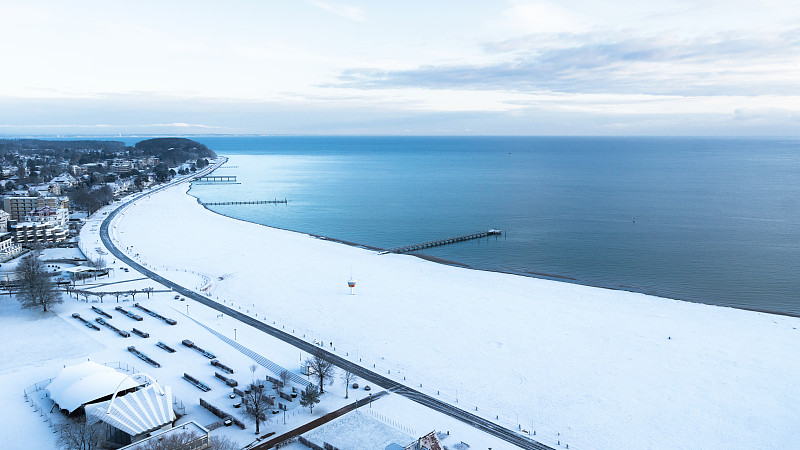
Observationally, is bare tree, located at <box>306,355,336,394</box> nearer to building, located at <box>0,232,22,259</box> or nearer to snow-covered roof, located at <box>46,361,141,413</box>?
snow-covered roof, located at <box>46,361,141,413</box>

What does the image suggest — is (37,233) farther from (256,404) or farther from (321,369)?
(256,404)

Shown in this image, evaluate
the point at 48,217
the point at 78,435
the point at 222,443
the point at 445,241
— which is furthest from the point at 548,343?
the point at 48,217

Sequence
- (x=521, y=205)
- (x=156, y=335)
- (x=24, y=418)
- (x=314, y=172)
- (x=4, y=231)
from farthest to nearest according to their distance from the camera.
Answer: (x=314, y=172), (x=521, y=205), (x=4, y=231), (x=156, y=335), (x=24, y=418)

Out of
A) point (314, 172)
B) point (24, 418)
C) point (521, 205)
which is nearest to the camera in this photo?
point (24, 418)

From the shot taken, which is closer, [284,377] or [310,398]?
[310,398]

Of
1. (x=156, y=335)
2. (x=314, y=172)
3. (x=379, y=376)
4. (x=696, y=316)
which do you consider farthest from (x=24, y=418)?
(x=314, y=172)

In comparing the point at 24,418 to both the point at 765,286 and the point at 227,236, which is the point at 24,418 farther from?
the point at 765,286

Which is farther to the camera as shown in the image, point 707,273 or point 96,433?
point 707,273
